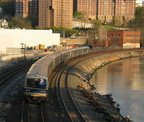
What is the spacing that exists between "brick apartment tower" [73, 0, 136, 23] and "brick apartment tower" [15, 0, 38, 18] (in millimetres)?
19619

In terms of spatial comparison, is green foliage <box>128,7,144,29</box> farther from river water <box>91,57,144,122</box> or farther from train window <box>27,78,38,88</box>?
train window <box>27,78,38,88</box>

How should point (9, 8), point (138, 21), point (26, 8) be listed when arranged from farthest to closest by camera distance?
point (9, 8) < point (26, 8) < point (138, 21)

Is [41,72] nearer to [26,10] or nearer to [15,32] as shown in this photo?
[15,32]

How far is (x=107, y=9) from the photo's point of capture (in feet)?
477

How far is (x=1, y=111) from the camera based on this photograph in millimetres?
15250

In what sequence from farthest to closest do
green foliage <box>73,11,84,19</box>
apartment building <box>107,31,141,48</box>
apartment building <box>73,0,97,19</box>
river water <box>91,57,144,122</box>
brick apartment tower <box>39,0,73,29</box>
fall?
apartment building <box>73,0,97,19</box>
green foliage <box>73,11,84,19</box>
brick apartment tower <box>39,0,73,29</box>
apartment building <box>107,31,141,48</box>
river water <box>91,57,144,122</box>

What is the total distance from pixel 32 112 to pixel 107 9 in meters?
135

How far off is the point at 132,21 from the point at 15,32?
87.4 m

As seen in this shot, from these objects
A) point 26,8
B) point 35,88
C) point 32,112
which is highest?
point 26,8

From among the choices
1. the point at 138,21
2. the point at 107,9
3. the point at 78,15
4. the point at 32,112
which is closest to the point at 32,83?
the point at 32,112

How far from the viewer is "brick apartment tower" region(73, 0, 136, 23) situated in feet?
463

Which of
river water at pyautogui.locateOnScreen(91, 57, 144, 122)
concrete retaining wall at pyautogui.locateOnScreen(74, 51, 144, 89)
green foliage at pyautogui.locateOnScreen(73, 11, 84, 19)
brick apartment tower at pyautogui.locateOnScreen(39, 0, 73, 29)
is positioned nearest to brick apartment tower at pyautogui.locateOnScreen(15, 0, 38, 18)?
green foliage at pyautogui.locateOnScreen(73, 11, 84, 19)

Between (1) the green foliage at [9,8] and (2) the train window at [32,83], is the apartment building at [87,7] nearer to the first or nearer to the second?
(1) the green foliage at [9,8]

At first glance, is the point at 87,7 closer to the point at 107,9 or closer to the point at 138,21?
the point at 107,9
